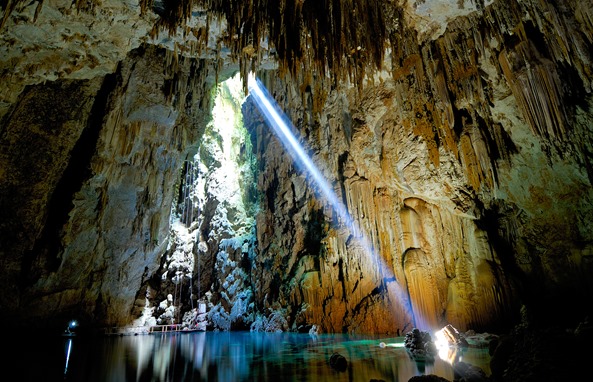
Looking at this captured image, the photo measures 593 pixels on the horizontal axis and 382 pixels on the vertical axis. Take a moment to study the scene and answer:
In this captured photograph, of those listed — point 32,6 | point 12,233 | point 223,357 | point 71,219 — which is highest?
point 32,6

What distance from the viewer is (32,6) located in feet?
18.6

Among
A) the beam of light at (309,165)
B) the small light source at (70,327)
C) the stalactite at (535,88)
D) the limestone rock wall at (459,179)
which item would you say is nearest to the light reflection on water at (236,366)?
the limestone rock wall at (459,179)

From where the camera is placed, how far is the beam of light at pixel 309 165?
9795mm

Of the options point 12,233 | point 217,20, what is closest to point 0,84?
point 12,233

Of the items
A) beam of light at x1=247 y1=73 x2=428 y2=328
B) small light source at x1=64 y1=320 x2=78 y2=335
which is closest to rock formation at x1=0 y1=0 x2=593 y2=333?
beam of light at x1=247 y1=73 x2=428 y2=328

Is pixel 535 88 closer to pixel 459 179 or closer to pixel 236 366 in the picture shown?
pixel 459 179

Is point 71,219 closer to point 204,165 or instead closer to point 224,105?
point 204,165

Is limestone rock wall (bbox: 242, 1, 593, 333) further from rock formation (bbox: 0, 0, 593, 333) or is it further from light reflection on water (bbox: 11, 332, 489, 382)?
light reflection on water (bbox: 11, 332, 489, 382)

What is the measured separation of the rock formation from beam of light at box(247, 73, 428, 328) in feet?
0.45

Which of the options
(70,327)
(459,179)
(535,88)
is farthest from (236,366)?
(70,327)

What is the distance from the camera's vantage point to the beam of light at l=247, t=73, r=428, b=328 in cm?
979

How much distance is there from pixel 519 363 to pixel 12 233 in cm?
1137

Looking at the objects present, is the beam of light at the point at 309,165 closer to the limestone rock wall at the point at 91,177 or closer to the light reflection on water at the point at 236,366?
the limestone rock wall at the point at 91,177

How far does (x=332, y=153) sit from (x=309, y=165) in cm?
127
